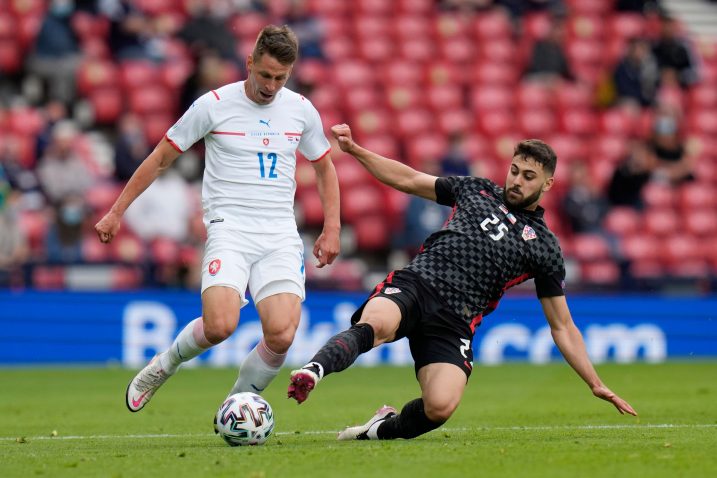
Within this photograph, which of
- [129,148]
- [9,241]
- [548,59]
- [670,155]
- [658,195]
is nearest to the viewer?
[9,241]

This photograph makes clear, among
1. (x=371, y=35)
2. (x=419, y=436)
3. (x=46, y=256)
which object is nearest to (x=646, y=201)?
(x=371, y=35)

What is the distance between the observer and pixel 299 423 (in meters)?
9.47

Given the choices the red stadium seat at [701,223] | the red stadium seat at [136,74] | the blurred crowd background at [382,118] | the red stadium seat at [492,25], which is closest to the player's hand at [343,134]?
the blurred crowd background at [382,118]

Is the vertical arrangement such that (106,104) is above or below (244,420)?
above

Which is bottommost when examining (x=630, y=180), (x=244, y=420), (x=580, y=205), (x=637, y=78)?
(x=244, y=420)

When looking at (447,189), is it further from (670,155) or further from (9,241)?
(670,155)

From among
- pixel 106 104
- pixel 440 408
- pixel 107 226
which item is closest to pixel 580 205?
pixel 106 104

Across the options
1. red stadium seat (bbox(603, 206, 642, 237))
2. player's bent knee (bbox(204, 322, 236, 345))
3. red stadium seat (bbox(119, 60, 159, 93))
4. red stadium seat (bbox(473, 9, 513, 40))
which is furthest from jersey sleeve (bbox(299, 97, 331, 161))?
red stadium seat (bbox(473, 9, 513, 40))

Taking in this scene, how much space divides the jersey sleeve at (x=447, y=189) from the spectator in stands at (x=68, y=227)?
838 centimetres

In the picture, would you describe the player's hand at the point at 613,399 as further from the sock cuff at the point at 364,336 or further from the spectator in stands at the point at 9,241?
the spectator in stands at the point at 9,241

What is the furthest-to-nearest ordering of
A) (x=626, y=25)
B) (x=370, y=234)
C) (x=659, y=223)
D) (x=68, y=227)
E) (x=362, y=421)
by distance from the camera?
1. (x=626, y=25)
2. (x=659, y=223)
3. (x=370, y=234)
4. (x=68, y=227)
5. (x=362, y=421)

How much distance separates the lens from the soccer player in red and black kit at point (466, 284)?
25.5 ft

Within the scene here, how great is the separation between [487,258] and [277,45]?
6.15 feet

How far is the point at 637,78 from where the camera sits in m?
21.1
